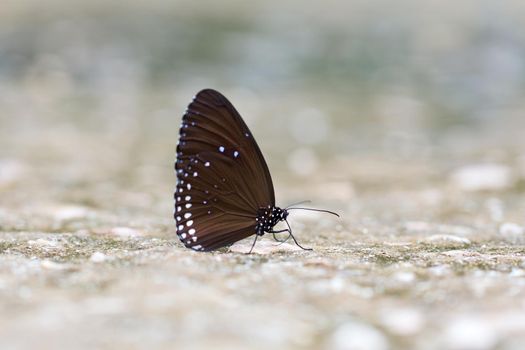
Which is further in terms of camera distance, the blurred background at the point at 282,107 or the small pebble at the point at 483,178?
the small pebble at the point at 483,178

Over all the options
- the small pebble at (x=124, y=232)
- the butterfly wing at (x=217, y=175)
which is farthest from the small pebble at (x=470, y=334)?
the small pebble at (x=124, y=232)

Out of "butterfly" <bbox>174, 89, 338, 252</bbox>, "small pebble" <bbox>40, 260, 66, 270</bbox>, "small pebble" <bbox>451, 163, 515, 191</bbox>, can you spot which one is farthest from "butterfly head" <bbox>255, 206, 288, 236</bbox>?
"small pebble" <bbox>451, 163, 515, 191</bbox>

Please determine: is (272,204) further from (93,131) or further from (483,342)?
(93,131)

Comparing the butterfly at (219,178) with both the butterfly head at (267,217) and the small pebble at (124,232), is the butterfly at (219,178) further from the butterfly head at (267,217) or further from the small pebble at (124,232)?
the small pebble at (124,232)

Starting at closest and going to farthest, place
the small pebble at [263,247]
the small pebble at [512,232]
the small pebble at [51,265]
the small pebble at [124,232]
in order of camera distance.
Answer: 1. the small pebble at [51,265]
2. the small pebble at [263,247]
3. the small pebble at [124,232]
4. the small pebble at [512,232]

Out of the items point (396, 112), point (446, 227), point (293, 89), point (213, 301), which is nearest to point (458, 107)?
point (396, 112)

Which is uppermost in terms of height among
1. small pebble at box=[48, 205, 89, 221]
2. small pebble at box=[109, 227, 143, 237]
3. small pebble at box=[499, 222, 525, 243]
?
small pebble at box=[499, 222, 525, 243]

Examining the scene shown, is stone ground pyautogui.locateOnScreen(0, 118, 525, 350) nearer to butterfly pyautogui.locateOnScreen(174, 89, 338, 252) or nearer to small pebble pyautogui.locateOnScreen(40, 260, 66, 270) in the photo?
small pebble pyautogui.locateOnScreen(40, 260, 66, 270)
